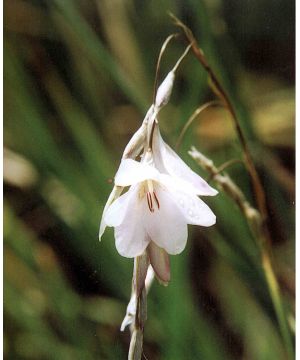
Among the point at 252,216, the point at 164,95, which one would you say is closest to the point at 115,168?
the point at 252,216

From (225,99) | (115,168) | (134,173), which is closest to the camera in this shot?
(134,173)

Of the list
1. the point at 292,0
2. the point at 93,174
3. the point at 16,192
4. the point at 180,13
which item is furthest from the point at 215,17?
the point at 16,192

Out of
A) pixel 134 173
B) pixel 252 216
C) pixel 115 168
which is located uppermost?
pixel 134 173

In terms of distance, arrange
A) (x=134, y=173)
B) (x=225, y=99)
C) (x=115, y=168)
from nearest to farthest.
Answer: (x=134, y=173) < (x=225, y=99) < (x=115, y=168)

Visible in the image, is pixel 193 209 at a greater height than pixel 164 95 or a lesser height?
lesser

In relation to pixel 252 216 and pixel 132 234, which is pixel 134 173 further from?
pixel 252 216

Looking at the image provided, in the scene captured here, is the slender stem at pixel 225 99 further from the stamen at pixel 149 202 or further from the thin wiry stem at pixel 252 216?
the stamen at pixel 149 202

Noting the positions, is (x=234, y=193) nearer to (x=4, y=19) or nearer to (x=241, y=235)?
(x=241, y=235)

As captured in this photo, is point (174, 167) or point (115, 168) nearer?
point (174, 167)
